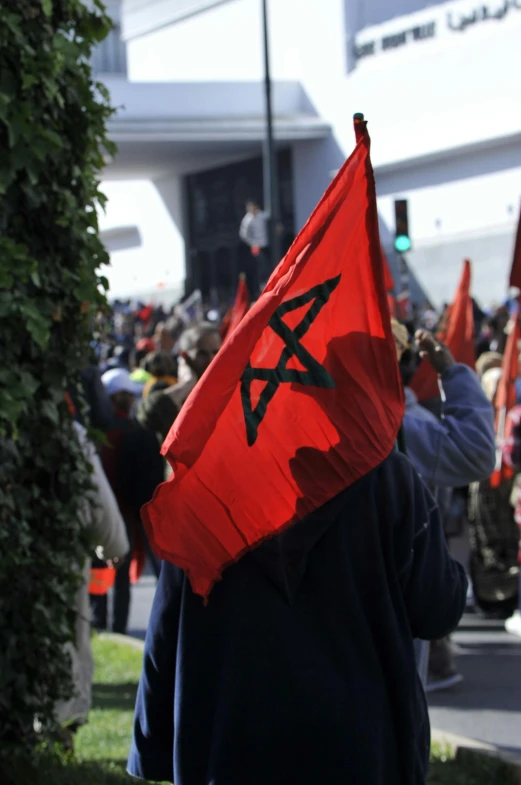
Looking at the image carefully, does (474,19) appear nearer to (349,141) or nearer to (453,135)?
(453,135)

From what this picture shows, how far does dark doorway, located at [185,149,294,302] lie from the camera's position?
4684 centimetres

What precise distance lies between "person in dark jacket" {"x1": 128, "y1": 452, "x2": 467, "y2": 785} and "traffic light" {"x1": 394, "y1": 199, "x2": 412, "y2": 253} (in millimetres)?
12563

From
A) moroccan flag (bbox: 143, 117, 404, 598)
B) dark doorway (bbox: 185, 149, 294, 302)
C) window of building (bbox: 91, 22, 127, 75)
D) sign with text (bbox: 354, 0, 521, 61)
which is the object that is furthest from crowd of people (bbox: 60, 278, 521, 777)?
A: window of building (bbox: 91, 22, 127, 75)

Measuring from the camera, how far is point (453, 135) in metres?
35.9

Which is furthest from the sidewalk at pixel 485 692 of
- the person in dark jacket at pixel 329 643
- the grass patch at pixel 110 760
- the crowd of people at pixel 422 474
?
the person in dark jacket at pixel 329 643

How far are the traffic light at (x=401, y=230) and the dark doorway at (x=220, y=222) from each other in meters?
29.6

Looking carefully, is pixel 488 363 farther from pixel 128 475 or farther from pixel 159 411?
pixel 159 411

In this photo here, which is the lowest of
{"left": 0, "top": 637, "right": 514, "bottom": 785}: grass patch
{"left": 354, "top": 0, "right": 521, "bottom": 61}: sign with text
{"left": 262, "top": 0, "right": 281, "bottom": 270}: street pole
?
{"left": 0, "top": 637, "right": 514, "bottom": 785}: grass patch

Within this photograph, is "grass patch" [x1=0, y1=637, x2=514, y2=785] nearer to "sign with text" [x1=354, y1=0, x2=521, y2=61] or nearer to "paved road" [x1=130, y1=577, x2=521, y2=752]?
"paved road" [x1=130, y1=577, x2=521, y2=752]

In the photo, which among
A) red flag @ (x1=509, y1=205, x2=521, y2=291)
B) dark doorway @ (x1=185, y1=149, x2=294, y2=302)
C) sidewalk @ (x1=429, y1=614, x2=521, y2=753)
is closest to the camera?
sidewalk @ (x1=429, y1=614, x2=521, y2=753)

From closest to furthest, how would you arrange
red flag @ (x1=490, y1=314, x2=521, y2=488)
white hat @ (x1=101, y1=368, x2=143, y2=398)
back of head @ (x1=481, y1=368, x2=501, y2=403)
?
red flag @ (x1=490, y1=314, x2=521, y2=488), back of head @ (x1=481, y1=368, x2=501, y2=403), white hat @ (x1=101, y1=368, x2=143, y2=398)

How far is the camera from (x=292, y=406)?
11.0 feet

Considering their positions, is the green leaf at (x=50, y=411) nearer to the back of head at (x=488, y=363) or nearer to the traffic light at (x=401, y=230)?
the back of head at (x=488, y=363)

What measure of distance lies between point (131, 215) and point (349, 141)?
1392cm
